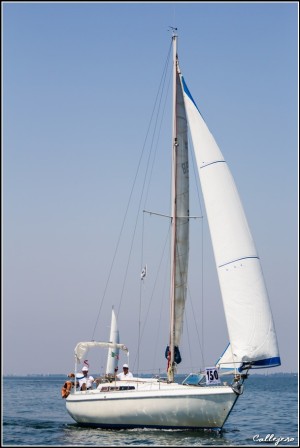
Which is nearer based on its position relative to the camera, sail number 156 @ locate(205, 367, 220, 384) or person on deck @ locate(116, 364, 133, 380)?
sail number 156 @ locate(205, 367, 220, 384)

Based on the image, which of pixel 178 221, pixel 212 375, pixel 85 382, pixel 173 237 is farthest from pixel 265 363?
pixel 85 382

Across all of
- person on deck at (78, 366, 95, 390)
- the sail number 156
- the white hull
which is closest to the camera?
the white hull

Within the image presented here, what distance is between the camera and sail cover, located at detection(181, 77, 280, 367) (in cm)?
2494

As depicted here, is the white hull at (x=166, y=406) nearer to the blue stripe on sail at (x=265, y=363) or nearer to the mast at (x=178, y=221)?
the blue stripe on sail at (x=265, y=363)

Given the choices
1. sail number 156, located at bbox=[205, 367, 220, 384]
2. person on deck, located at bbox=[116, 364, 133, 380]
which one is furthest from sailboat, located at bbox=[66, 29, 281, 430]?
person on deck, located at bbox=[116, 364, 133, 380]

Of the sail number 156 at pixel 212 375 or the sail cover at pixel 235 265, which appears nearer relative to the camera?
the sail number 156 at pixel 212 375

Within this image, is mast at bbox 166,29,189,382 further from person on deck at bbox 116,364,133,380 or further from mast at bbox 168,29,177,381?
person on deck at bbox 116,364,133,380

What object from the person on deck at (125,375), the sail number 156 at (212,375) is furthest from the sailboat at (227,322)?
the person on deck at (125,375)

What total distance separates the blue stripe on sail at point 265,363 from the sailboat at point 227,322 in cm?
3

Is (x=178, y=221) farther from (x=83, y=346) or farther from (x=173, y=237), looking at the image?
(x=83, y=346)

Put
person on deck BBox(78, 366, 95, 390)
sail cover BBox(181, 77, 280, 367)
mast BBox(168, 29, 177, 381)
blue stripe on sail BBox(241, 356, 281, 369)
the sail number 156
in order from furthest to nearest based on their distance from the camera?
1. person on deck BBox(78, 366, 95, 390)
2. mast BBox(168, 29, 177, 381)
3. sail cover BBox(181, 77, 280, 367)
4. blue stripe on sail BBox(241, 356, 281, 369)
5. the sail number 156

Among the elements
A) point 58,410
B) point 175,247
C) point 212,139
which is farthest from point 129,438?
point 58,410

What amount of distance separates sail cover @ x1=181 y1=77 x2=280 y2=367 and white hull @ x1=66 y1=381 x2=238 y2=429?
176 centimetres

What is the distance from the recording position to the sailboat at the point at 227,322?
24.4 meters
